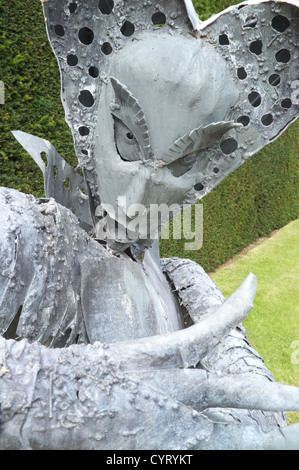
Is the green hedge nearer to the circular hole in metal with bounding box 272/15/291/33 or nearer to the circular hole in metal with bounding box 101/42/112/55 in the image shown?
the circular hole in metal with bounding box 101/42/112/55

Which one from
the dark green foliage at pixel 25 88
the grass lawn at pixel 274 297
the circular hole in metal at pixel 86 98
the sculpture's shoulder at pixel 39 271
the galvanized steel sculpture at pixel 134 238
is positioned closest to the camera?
the galvanized steel sculpture at pixel 134 238

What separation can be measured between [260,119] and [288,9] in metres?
0.24

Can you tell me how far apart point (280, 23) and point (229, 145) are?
0.29m

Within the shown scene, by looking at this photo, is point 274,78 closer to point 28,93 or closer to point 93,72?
point 93,72

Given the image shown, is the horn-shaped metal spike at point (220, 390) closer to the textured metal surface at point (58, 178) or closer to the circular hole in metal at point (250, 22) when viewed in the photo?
the textured metal surface at point (58, 178)

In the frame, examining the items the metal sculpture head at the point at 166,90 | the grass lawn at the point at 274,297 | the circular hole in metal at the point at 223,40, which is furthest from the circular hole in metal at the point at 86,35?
the grass lawn at the point at 274,297

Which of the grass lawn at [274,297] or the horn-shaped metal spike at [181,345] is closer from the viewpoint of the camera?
the horn-shaped metal spike at [181,345]

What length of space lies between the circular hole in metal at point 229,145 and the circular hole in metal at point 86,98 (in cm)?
34

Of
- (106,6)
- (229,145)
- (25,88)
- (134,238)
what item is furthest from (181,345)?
(25,88)

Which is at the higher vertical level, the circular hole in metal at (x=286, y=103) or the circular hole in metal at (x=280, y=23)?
the circular hole in metal at (x=280, y=23)

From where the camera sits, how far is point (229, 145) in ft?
3.43

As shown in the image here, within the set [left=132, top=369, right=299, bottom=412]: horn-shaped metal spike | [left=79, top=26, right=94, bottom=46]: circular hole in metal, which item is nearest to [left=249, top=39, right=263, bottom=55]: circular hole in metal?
[left=79, top=26, right=94, bottom=46]: circular hole in metal

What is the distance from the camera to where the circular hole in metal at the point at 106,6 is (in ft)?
3.13

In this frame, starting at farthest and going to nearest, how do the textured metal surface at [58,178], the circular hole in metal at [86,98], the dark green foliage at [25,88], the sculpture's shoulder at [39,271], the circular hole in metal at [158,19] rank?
the dark green foliage at [25,88] < the textured metal surface at [58,178] < the circular hole in metal at [86,98] < the circular hole in metal at [158,19] < the sculpture's shoulder at [39,271]
